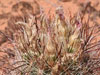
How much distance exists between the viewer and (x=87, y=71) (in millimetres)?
1638

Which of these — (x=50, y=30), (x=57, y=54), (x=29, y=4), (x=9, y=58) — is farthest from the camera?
(x=29, y=4)

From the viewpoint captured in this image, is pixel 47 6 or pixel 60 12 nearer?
pixel 60 12

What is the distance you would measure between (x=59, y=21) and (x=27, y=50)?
0.98ft

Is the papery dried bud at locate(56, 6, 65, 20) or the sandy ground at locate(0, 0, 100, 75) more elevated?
the papery dried bud at locate(56, 6, 65, 20)

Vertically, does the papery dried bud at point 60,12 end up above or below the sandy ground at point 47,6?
above

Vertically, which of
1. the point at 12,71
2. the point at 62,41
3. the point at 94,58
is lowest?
the point at 12,71

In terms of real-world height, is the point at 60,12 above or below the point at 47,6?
above

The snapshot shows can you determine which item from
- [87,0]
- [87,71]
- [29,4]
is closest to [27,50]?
[87,71]

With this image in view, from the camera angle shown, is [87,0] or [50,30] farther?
[87,0]

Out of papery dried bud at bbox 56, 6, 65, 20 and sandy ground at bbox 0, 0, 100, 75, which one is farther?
sandy ground at bbox 0, 0, 100, 75

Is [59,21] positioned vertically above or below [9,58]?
above

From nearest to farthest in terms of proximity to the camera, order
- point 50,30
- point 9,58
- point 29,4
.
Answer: point 50,30 → point 9,58 → point 29,4

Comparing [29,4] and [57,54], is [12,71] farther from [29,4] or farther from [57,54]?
[29,4]

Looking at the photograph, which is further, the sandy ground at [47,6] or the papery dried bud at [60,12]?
the sandy ground at [47,6]
